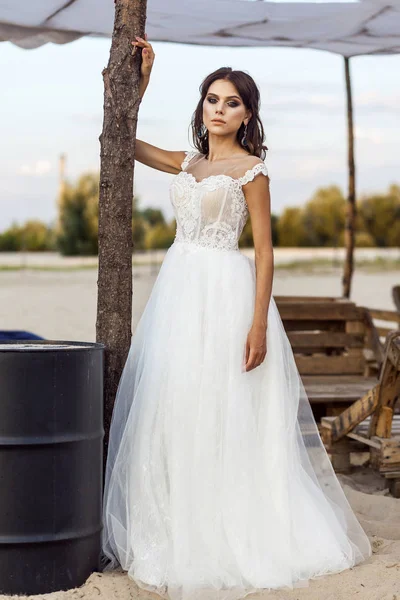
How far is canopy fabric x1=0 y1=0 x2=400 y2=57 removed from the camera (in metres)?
6.44

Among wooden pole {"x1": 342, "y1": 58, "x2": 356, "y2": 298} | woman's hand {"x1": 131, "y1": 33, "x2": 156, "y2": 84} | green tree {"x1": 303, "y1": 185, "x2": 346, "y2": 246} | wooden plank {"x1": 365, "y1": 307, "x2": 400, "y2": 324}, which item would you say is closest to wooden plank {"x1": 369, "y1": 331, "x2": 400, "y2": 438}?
woman's hand {"x1": 131, "y1": 33, "x2": 156, "y2": 84}

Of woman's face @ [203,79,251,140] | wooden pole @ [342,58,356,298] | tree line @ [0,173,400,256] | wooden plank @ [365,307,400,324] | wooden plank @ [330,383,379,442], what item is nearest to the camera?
woman's face @ [203,79,251,140]

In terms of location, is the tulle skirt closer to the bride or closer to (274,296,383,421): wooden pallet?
the bride

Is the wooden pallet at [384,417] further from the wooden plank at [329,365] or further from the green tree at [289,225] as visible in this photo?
the green tree at [289,225]

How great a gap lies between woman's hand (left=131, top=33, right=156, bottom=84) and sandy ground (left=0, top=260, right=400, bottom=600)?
2.08 m

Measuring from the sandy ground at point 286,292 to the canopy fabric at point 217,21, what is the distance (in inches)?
112

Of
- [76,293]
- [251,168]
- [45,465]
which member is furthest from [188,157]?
[76,293]

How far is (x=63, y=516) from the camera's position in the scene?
3.35 m

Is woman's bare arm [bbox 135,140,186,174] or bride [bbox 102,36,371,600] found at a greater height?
woman's bare arm [bbox 135,140,186,174]

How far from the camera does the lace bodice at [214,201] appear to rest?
3.76m

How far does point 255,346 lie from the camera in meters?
3.68

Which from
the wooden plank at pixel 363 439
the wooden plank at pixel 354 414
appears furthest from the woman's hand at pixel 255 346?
the wooden plank at pixel 363 439

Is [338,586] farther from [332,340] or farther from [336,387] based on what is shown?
[332,340]

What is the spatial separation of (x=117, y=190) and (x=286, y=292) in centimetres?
2468
